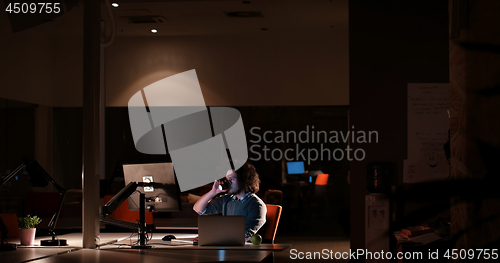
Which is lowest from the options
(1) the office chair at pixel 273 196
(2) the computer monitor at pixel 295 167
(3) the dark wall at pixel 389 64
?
(1) the office chair at pixel 273 196

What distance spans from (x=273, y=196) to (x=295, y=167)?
37.3 inches

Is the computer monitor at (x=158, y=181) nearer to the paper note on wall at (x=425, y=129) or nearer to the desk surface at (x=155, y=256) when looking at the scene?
the desk surface at (x=155, y=256)

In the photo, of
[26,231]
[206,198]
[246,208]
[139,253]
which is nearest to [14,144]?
[206,198]

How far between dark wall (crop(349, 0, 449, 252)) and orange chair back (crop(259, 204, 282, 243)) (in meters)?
1.73

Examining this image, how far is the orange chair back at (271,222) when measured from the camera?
4125mm

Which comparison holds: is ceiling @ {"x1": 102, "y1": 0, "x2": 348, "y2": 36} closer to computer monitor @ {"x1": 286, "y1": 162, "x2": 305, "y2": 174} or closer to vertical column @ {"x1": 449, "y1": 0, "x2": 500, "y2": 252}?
computer monitor @ {"x1": 286, "y1": 162, "x2": 305, "y2": 174}

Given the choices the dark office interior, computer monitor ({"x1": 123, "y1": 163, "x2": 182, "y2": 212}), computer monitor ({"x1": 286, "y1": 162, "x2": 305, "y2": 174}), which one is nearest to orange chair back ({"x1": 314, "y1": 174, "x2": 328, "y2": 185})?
the dark office interior

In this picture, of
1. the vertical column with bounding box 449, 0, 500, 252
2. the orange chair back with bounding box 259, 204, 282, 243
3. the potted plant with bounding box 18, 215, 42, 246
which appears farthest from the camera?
the orange chair back with bounding box 259, 204, 282, 243

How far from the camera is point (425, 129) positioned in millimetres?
5430

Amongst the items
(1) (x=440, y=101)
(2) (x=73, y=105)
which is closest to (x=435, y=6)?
(1) (x=440, y=101)

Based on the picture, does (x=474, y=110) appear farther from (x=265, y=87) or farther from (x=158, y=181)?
(x=265, y=87)

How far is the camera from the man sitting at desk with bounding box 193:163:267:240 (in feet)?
13.3

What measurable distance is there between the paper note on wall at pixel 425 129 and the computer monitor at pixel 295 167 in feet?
11.2

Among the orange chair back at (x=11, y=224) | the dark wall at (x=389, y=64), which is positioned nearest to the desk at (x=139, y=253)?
the orange chair back at (x=11, y=224)
